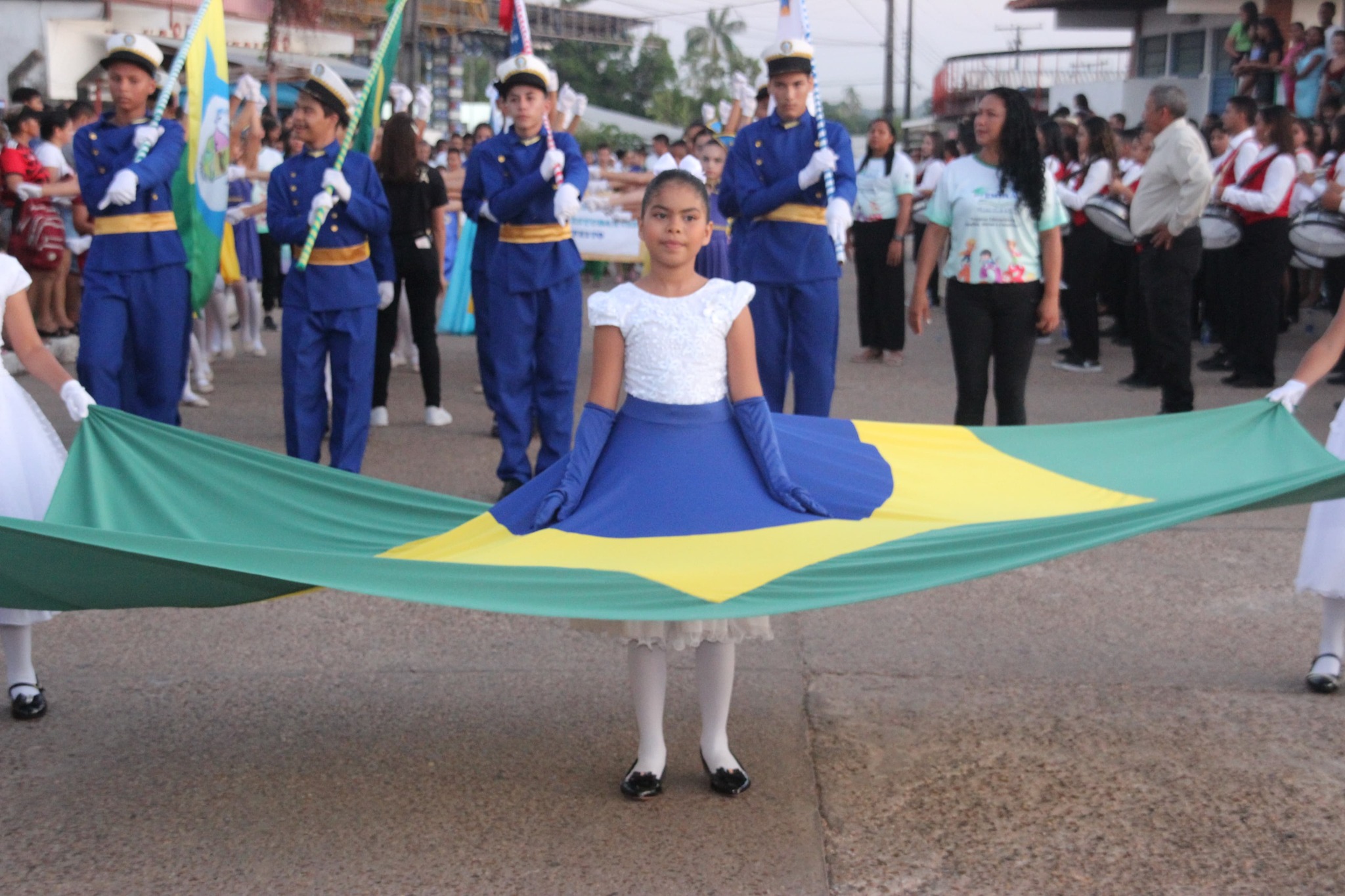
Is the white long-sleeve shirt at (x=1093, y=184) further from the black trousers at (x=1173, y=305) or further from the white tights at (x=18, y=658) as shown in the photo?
the white tights at (x=18, y=658)

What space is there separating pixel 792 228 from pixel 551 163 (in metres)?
1.22

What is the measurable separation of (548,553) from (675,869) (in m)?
0.80

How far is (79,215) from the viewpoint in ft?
31.2

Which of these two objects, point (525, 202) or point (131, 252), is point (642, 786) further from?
point (131, 252)

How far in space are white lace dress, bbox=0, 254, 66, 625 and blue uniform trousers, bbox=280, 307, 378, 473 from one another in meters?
2.36

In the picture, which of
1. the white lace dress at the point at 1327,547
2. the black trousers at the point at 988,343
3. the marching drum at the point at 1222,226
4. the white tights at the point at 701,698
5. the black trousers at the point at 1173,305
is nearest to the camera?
the white tights at the point at 701,698

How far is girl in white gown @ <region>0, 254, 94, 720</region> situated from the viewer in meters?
4.11

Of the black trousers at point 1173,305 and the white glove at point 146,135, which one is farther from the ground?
the white glove at point 146,135

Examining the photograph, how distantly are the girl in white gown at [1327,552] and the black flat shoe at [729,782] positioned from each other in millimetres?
1936

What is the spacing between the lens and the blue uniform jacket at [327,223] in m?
6.81

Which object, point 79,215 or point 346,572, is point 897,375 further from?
point 346,572

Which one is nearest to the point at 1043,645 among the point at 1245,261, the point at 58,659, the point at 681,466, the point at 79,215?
Answer: the point at 681,466

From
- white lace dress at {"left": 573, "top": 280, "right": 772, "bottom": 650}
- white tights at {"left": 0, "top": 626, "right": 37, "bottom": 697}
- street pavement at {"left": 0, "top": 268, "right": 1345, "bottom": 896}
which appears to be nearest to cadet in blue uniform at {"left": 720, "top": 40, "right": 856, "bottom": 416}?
street pavement at {"left": 0, "top": 268, "right": 1345, "bottom": 896}

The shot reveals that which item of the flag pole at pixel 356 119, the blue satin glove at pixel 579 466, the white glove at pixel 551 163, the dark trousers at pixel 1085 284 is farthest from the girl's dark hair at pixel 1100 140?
the blue satin glove at pixel 579 466
